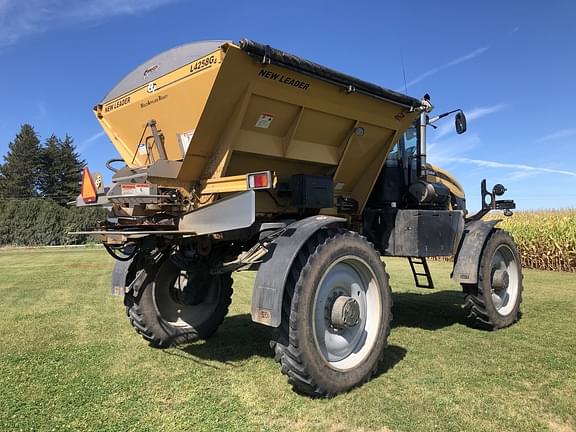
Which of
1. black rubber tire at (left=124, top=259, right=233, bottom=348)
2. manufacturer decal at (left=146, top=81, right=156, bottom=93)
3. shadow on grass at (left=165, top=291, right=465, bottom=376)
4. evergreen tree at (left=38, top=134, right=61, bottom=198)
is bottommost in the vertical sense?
shadow on grass at (left=165, top=291, right=465, bottom=376)

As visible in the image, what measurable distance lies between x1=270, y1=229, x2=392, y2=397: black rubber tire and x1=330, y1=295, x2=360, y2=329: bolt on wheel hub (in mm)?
388

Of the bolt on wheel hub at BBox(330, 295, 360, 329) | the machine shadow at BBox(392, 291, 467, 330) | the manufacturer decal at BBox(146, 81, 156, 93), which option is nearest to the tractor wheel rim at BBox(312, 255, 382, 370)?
the bolt on wheel hub at BBox(330, 295, 360, 329)

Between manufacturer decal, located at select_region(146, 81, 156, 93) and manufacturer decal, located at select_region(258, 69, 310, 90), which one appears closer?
manufacturer decal, located at select_region(258, 69, 310, 90)

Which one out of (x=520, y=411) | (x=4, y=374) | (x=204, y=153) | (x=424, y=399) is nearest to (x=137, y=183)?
(x=204, y=153)

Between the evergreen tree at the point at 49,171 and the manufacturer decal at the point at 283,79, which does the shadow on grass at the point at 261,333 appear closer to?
the manufacturer decal at the point at 283,79

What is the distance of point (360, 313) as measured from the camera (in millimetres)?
4668

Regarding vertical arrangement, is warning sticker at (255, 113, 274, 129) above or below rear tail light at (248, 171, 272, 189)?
above

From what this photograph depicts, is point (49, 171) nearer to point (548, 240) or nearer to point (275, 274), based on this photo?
point (548, 240)

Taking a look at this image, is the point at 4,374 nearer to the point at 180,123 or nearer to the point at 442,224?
the point at 180,123

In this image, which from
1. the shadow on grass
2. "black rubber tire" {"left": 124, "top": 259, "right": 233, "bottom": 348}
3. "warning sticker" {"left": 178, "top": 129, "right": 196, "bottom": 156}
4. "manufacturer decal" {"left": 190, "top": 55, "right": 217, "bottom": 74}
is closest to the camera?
"manufacturer decal" {"left": 190, "top": 55, "right": 217, "bottom": 74}

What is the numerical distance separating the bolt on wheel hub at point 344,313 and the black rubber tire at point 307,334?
388 millimetres

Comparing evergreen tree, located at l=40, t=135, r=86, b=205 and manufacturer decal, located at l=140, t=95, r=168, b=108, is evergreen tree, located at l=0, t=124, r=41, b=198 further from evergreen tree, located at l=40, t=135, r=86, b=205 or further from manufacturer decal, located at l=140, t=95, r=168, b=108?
manufacturer decal, located at l=140, t=95, r=168, b=108

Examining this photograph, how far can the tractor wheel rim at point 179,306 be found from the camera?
5793mm

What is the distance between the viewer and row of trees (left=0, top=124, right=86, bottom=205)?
2562 inches
